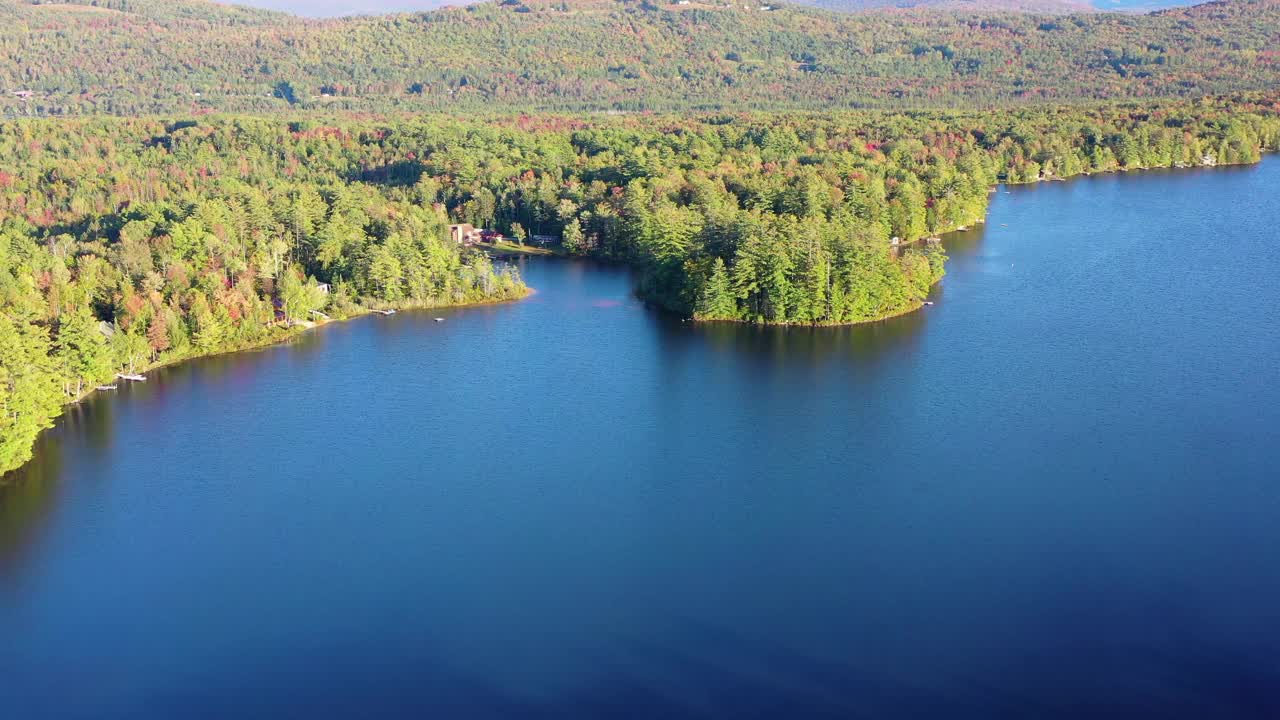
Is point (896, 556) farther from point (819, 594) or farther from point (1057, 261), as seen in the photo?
point (1057, 261)

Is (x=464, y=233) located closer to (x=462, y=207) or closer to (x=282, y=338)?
(x=462, y=207)

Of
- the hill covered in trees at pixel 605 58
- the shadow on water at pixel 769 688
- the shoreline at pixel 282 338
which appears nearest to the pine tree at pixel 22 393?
the shoreline at pixel 282 338

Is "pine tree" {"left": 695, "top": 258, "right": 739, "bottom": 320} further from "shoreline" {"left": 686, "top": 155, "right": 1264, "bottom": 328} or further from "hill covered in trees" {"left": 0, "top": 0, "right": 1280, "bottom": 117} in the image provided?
"hill covered in trees" {"left": 0, "top": 0, "right": 1280, "bottom": 117}

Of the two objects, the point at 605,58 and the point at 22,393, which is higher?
the point at 605,58

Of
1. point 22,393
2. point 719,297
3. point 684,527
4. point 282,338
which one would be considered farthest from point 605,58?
point 684,527

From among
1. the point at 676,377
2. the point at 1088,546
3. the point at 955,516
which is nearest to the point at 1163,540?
the point at 1088,546

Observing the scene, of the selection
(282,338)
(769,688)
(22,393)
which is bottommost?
(769,688)

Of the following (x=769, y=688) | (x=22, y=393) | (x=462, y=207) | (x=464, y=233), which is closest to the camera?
(x=769, y=688)
